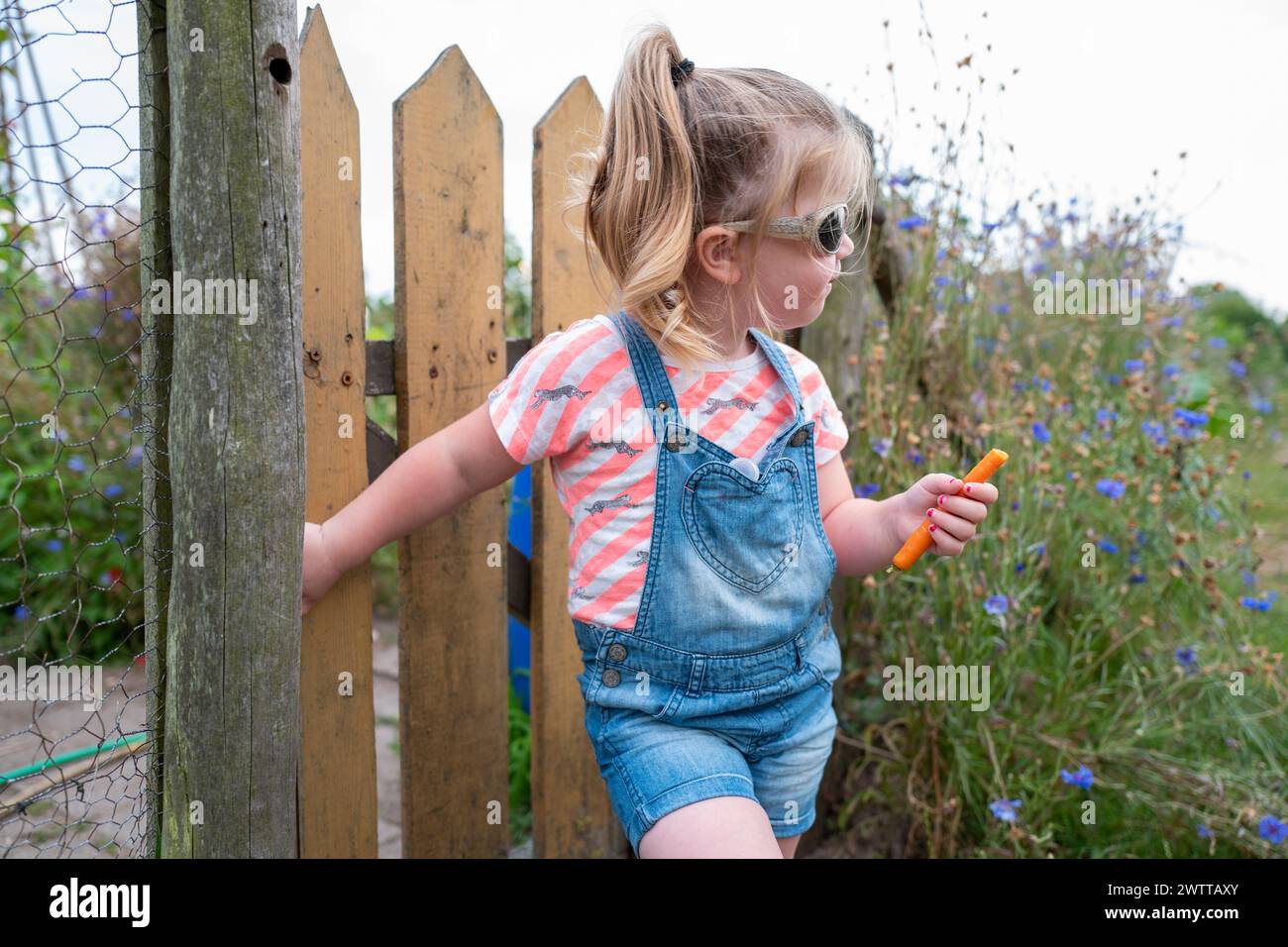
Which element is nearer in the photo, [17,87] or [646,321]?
[646,321]

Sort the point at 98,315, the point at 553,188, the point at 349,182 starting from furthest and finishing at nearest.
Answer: the point at 98,315 < the point at 553,188 < the point at 349,182

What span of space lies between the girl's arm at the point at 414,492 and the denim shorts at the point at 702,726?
296mm

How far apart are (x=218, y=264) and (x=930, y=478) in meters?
1.08

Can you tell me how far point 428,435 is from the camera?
1.90 meters

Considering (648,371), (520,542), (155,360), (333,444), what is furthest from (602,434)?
(520,542)

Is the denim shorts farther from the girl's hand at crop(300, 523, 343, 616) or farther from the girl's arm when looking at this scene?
the girl's hand at crop(300, 523, 343, 616)

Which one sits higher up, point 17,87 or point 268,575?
point 17,87

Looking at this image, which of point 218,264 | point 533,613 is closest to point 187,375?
point 218,264

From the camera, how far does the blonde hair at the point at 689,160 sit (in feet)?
4.98

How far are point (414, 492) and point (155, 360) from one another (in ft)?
1.36

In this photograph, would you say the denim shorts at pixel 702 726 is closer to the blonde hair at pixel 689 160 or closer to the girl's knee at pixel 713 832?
the girl's knee at pixel 713 832

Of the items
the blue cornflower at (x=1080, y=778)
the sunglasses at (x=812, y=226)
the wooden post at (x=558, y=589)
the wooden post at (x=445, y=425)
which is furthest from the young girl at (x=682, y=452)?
the blue cornflower at (x=1080, y=778)
